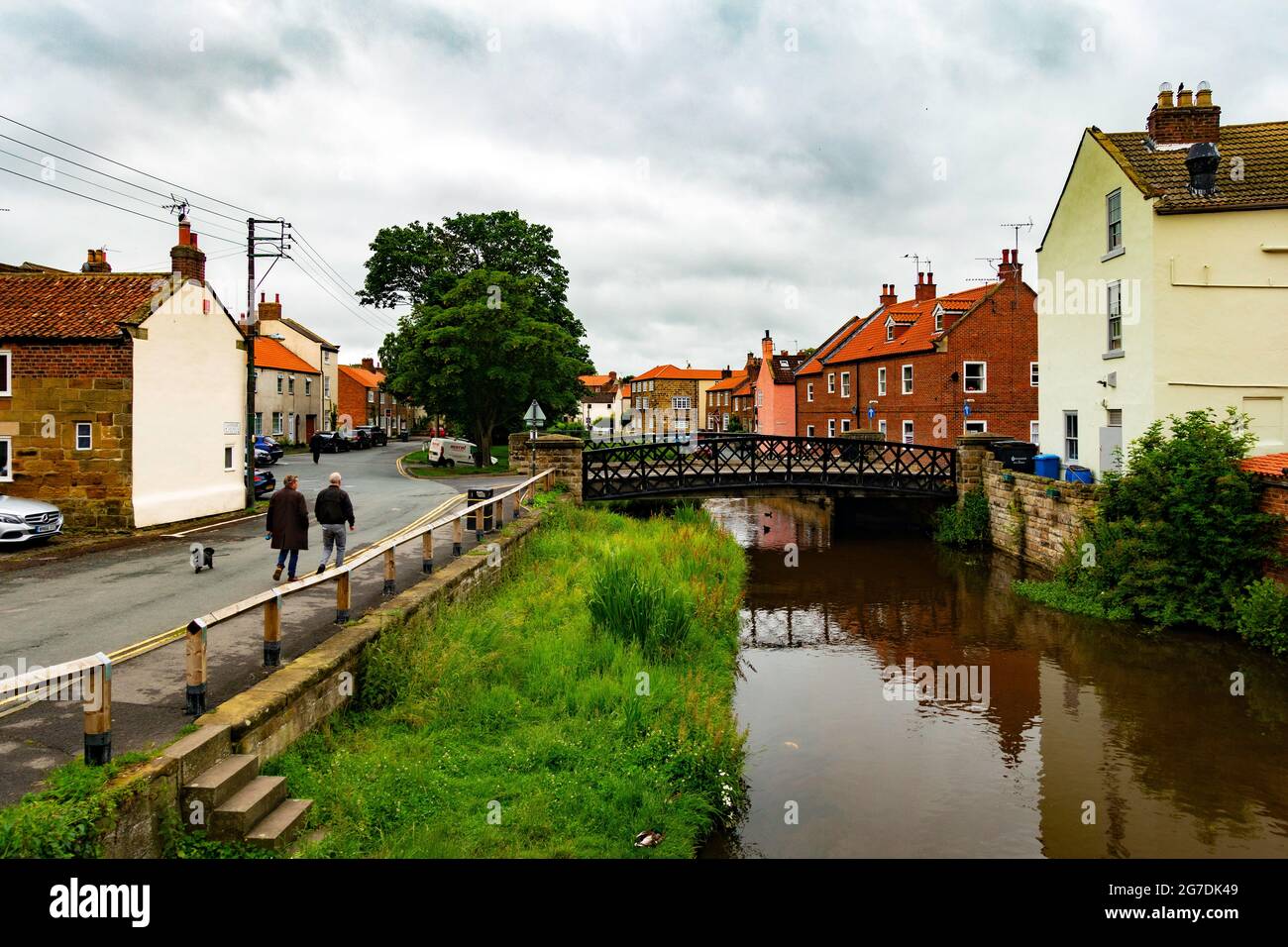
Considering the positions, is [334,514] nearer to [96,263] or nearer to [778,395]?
[96,263]

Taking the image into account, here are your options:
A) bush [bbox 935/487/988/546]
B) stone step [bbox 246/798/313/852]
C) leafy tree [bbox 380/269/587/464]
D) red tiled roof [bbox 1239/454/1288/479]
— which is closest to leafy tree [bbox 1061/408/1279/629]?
red tiled roof [bbox 1239/454/1288/479]

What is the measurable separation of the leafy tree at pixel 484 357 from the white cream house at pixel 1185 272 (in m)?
21.5

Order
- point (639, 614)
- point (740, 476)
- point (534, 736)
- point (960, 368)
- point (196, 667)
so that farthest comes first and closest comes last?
point (960, 368)
point (740, 476)
point (639, 614)
point (534, 736)
point (196, 667)

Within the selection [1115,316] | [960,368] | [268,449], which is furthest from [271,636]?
[960,368]

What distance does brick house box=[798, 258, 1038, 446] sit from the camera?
3675 centimetres

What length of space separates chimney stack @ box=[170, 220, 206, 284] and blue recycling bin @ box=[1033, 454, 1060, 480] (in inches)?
893

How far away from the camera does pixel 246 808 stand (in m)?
5.63

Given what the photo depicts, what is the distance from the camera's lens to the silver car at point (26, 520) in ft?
52.5

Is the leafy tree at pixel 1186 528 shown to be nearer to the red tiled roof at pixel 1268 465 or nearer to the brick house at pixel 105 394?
the red tiled roof at pixel 1268 465

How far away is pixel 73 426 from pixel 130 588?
820cm

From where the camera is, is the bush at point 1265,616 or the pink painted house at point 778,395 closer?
the bush at point 1265,616

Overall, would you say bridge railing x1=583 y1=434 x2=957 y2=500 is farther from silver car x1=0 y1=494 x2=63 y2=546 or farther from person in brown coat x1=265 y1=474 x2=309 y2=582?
person in brown coat x1=265 y1=474 x2=309 y2=582

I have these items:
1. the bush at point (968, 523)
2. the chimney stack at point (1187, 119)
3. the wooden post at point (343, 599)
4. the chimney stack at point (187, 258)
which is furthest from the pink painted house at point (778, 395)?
the wooden post at point (343, 599)

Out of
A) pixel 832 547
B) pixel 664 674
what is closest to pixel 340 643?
pixel 664 674
